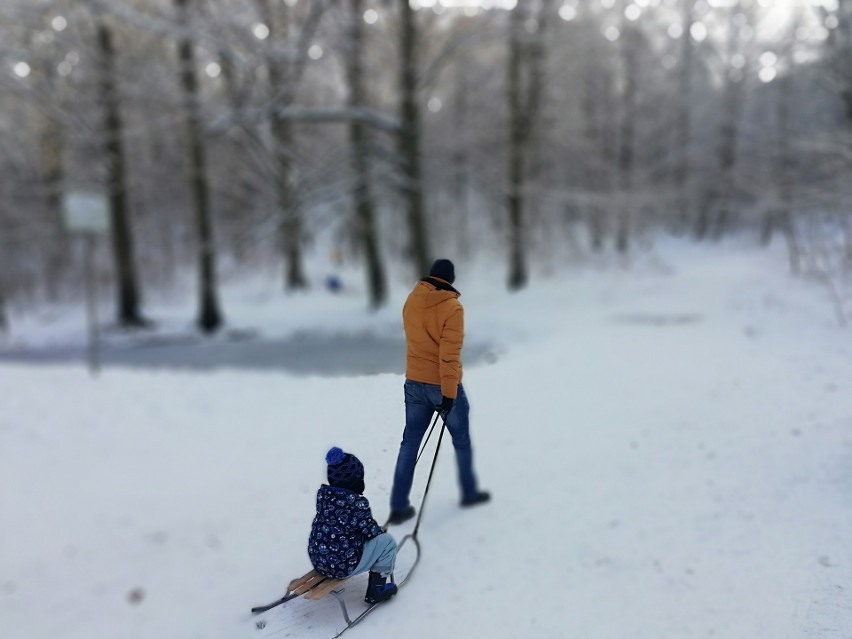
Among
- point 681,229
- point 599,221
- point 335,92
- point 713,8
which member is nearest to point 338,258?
point 335,92

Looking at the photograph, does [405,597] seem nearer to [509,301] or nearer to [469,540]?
[469,540]

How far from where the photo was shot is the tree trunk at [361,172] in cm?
1134

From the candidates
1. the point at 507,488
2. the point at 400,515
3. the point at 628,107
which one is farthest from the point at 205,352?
the point at 628,107

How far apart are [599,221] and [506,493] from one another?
49.1 feet

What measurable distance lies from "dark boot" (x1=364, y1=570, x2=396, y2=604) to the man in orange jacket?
0.25 m

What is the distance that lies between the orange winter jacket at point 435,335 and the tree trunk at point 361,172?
363 inches

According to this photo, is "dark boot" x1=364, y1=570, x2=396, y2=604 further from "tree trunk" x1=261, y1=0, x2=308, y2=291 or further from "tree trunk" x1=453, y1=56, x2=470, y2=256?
"tree trunk" x1=453, y1=56, x2=470, y2=256

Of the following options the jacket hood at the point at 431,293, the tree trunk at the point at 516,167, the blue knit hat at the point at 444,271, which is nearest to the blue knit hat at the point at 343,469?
the jacket hood at the point at 431,293

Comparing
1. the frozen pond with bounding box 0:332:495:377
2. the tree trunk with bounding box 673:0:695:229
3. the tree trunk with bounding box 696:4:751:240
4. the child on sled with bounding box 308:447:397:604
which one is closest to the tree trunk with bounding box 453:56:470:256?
the frozen pond with bounding box 0:332:495:377

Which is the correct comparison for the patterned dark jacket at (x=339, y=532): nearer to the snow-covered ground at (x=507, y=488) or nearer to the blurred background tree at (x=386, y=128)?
the snow-covered ground at (x=507, y=488)

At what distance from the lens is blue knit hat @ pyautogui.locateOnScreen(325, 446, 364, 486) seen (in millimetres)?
1690

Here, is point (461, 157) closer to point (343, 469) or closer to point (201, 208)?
point (201, 208)

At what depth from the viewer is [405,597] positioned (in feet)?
8.30

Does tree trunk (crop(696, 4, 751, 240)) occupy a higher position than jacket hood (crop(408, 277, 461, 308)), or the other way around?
tree trunk (crop(696, 4, 751, 240))
